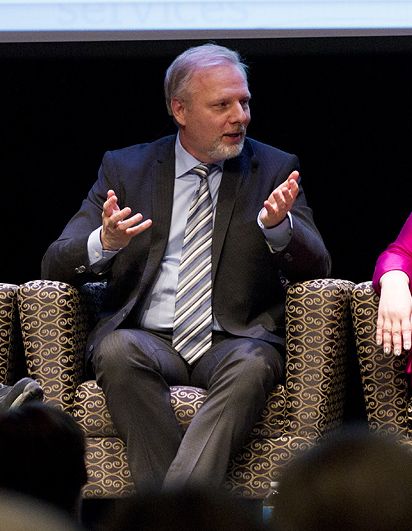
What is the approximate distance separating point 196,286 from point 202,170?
0.39 m

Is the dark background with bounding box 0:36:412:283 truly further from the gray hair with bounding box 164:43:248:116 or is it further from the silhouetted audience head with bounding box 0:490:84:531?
the silhouetted audience head with bounding box 0:490:84:531

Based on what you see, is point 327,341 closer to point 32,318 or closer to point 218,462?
point 218,462

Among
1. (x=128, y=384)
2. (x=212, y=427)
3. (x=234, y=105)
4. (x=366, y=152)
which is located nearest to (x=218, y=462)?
(x=212, y=427)

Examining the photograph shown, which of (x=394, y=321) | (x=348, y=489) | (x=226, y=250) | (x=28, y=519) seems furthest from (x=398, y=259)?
(x=28, y=519)

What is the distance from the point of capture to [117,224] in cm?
317

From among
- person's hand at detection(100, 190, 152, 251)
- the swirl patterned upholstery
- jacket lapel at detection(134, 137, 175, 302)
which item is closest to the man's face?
jacket lapel at detection(134, 137, 175, 302)

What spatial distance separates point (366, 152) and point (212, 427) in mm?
1715

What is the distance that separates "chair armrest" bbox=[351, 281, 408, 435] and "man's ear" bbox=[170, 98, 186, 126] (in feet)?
2.78

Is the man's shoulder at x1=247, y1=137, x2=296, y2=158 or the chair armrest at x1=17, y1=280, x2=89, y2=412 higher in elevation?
the man's shoulder at x1=247, y1=137, x2=296, y2=158

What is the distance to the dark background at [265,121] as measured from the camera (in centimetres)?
430

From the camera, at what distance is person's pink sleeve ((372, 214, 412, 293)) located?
316cm

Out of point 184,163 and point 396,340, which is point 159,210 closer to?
point 184,163

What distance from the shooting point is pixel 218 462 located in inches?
117

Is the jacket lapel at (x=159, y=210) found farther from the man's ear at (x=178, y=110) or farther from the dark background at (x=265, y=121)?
the dark background at (x=265, y=121)
